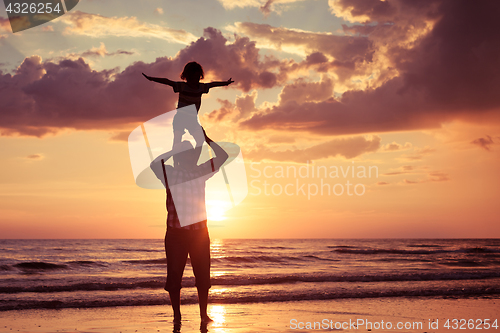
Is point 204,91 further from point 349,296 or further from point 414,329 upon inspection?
→ point 349,296

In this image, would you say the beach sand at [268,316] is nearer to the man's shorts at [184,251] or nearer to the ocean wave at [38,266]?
the man's shorts at [184,251]

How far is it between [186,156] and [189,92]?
600 mm

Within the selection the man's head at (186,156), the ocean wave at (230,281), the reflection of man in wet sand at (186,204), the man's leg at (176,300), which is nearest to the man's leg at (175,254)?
the reflection of man in wet sand at (186,204)

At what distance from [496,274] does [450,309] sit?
982 cm

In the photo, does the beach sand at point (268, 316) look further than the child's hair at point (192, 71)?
Yes

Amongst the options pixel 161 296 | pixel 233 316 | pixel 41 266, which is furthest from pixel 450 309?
pixel 41 266

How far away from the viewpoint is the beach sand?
246 inches

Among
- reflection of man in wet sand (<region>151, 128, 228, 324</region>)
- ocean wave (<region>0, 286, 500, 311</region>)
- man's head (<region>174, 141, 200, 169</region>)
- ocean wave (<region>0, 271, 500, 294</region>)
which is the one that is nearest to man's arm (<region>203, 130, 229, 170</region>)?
reflection of man in wet sand (<region>151, 128, 228, 324</region>)

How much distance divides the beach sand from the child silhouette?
3.49m

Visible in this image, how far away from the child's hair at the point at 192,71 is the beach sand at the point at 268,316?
3862mm

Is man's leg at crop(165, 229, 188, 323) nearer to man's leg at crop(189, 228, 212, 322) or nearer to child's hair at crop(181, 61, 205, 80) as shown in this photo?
man's leg at crop(189, 228, 212, 322)

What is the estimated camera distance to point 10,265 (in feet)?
78.3

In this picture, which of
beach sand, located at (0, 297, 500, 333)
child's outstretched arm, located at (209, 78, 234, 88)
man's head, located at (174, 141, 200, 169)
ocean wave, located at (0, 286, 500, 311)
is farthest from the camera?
ocean wave, located at (0, 286, 500, 311)

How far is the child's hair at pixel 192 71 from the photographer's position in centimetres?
339
